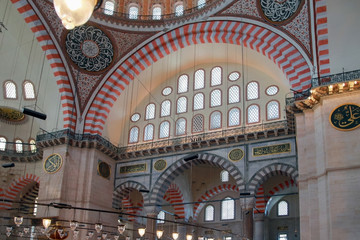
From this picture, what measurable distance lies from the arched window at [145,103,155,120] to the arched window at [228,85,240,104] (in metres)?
3.31

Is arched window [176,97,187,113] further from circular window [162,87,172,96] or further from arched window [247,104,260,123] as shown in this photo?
arched window [247,104,260,123]

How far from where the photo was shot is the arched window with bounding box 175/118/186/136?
53.9ft

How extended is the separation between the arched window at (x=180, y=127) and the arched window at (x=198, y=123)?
42cm

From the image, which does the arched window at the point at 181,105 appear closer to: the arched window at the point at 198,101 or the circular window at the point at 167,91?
the arched window at the point at 198,101

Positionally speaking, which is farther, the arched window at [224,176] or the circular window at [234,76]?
the arched window at [224,176]

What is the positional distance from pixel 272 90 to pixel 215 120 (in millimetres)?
2333

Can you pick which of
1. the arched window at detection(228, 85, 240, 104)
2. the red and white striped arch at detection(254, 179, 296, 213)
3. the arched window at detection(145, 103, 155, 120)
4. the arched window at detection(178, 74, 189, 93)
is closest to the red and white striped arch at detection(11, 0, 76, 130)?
the arched window at detection(145, 103, 155, 120)

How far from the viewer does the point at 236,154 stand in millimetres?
14070

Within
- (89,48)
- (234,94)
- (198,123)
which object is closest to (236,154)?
(198,123)

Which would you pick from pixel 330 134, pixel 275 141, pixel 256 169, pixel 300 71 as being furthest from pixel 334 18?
pixel 256 169

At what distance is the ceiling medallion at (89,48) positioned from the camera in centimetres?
1459

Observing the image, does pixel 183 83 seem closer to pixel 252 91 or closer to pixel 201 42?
pixel 252 91

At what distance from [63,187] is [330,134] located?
27.9 ft

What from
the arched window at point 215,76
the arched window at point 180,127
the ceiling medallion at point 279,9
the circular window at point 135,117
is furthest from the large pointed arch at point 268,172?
the circular window at point 135,117
